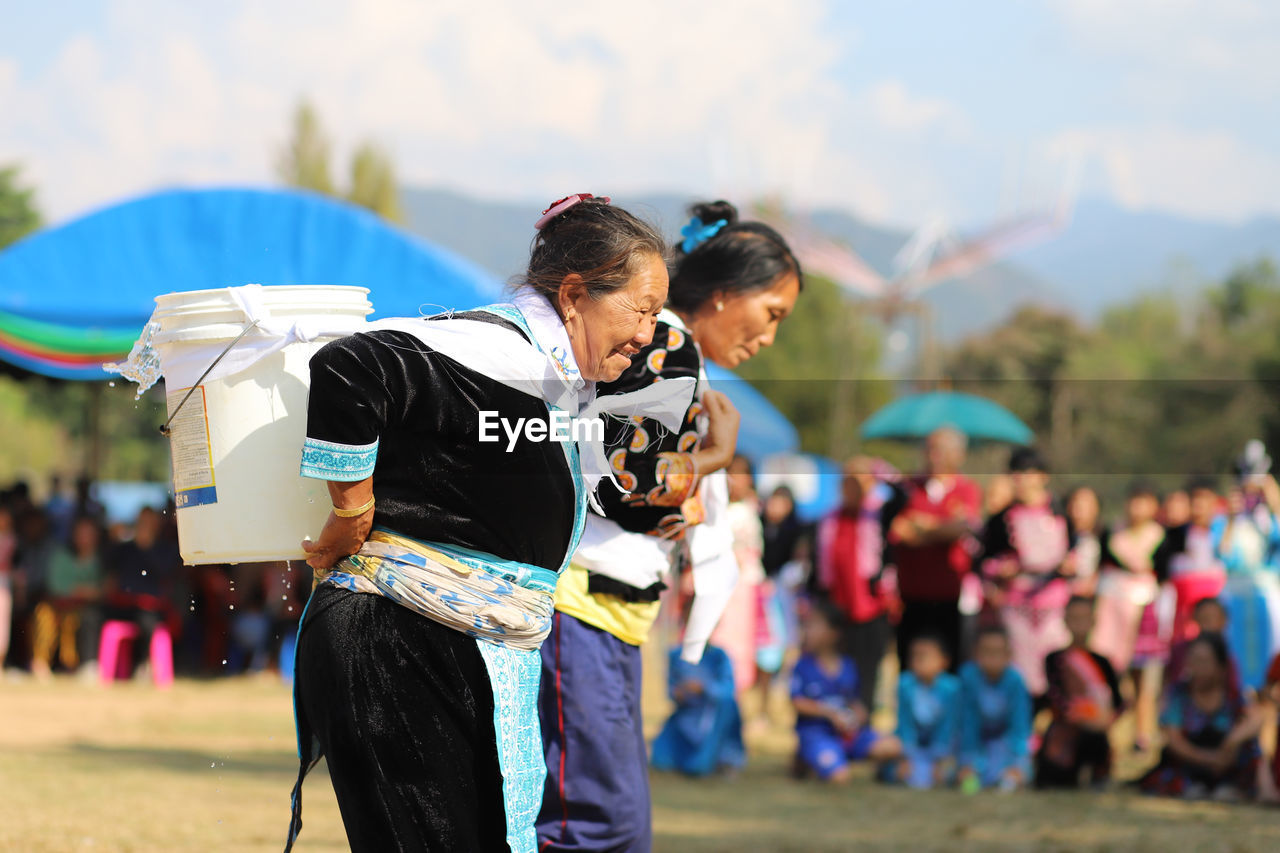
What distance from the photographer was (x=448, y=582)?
215cm

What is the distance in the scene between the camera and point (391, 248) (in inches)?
383

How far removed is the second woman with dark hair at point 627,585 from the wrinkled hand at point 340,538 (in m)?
0.69

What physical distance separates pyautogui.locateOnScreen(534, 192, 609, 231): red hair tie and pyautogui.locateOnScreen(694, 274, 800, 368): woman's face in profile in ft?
3.01

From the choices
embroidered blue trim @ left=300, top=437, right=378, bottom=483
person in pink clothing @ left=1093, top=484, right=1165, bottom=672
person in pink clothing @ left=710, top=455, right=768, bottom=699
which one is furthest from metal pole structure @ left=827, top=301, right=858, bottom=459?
embroidered blue trim @ left=300, top=437, right=378, bottom=483

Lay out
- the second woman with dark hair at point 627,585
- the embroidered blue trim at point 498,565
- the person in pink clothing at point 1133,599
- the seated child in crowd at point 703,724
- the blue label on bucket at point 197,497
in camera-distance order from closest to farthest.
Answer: the embroidered blue trim at point 498,565, the blue label on bucket at point 197,497, the second woman with dark hair at point 627,585, the seated child in crowd at point 703,724, the person in pink clothing at point 1133,599

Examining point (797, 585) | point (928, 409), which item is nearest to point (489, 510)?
point (797, 585)

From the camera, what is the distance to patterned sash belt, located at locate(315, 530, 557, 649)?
7.02ft

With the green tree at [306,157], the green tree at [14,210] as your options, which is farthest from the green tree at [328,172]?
the green tree at [14,210]

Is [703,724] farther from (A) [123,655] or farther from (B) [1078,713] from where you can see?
(A) [123,655]

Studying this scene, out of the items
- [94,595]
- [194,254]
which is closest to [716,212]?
[194,254]

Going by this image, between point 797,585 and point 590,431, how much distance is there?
864cm

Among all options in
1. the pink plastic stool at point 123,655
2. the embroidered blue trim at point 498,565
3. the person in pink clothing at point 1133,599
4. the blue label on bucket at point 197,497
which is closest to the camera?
the embroidered blue trim at point 498,565

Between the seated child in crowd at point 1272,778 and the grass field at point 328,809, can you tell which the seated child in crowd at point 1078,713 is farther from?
the seated child in crowd at point 1272,778

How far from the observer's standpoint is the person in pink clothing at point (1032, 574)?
7.43 meters
